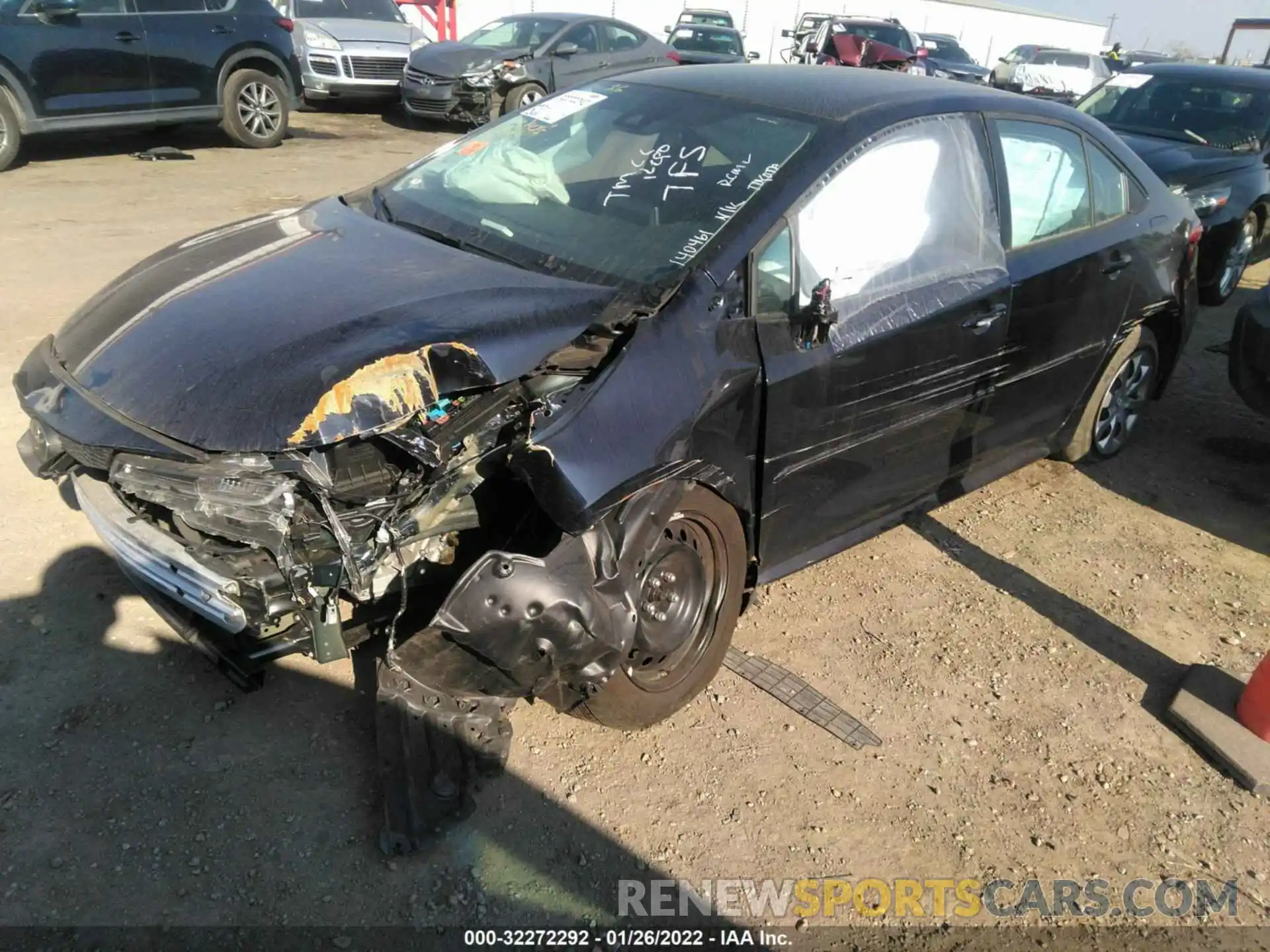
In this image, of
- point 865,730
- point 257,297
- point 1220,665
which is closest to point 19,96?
point 257,297

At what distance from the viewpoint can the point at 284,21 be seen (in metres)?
10.1

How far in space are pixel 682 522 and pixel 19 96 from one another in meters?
8.60

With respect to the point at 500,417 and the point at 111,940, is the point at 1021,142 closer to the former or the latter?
the point at 500,417

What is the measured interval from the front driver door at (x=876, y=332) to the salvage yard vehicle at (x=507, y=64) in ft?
32.5

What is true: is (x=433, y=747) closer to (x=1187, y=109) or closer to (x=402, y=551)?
(x=402, y=551)

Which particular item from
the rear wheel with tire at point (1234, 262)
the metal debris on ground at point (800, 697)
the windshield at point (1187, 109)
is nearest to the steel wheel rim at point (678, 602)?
the metal debris on ground at point (800, 697)

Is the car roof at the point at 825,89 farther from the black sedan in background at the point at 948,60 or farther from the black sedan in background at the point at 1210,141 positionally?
the black sedan in background at the point at 948,60

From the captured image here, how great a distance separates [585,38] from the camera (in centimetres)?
1273

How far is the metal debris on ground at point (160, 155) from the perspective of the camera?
9.55 meters

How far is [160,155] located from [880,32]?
14436 millimetres

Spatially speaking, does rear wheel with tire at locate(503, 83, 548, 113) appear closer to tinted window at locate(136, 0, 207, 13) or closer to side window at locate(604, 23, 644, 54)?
side window at locate(604, 23, 644, 54)

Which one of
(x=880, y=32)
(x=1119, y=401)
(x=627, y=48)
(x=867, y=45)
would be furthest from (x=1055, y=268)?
(x=880, y=32)

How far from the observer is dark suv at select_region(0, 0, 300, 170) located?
26.5 ft

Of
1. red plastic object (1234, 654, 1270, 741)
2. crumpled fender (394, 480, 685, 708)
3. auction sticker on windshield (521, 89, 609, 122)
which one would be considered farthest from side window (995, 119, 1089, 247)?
crumpled fender (394, 480, 685, 708)
